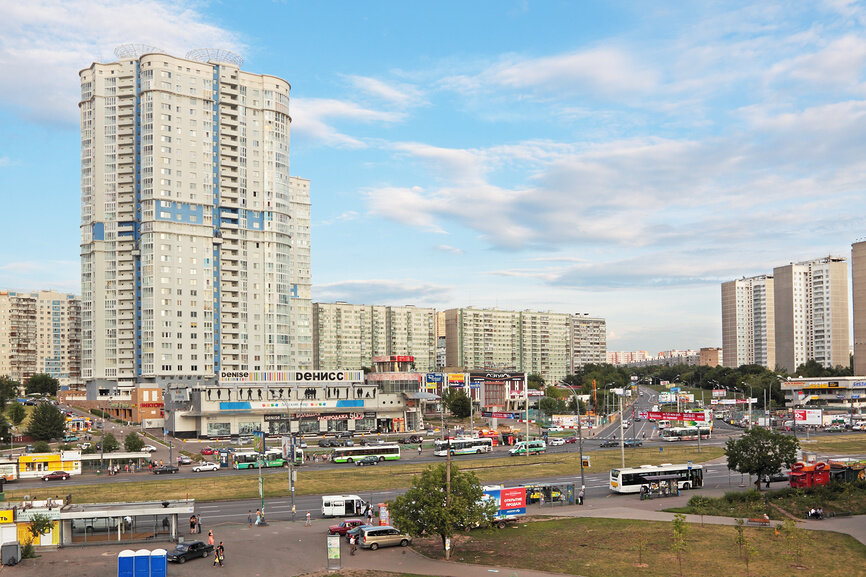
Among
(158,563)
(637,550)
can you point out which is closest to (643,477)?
(637,550)

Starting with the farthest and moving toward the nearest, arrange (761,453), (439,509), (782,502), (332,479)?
(332,479)
(761,453)
(782,502)
(439,509)

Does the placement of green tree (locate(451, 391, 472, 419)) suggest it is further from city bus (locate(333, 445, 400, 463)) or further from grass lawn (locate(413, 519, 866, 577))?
grass lawn (locate(413, 519, 866, 577))

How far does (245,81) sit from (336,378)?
7804 centimetres

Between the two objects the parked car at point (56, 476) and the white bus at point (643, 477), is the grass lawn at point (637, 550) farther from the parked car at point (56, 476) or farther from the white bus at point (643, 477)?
the parked car at point (56, 476)

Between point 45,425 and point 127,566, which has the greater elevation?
point 127,566

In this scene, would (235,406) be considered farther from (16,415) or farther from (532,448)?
(532,448)

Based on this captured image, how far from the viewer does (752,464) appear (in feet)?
218

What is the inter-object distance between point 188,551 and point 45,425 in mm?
85999

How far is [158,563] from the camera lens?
129ft

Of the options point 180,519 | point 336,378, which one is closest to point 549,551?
point 180,519

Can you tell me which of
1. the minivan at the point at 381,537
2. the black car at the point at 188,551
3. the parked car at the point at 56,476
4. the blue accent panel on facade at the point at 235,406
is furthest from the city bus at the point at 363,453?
the black car at the point at 188,551

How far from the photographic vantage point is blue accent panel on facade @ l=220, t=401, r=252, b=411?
438 ft

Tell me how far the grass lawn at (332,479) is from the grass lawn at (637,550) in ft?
84.5

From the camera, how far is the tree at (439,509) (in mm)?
44656
